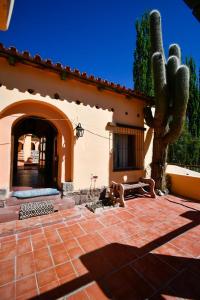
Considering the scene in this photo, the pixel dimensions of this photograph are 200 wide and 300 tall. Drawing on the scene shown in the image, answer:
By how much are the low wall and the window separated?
1828mm

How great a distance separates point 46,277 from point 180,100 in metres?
5.79

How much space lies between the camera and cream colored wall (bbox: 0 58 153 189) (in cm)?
417

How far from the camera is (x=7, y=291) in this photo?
208 centimetres

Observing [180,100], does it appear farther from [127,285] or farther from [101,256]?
[127,285]

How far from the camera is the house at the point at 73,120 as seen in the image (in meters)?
4.18

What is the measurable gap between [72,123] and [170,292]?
4.41m

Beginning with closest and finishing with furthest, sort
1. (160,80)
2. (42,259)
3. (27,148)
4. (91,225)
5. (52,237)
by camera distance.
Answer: (42,259)
(52,237)
(91,225)
(160,80)
(27,148)

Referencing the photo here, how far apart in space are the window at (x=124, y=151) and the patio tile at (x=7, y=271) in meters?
4.43

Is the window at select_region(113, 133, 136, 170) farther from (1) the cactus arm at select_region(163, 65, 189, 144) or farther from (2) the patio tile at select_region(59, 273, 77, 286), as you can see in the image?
(2) the patio tile at select_region(59, 273, 77, 286)

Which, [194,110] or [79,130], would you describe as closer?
[79,130]

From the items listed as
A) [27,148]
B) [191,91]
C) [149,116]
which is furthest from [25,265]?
[191,91]

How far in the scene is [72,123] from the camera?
505 cm

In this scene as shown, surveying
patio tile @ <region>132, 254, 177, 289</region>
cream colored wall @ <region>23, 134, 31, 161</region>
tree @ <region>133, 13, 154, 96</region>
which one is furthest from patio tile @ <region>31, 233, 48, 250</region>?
cream colored wall @ <region>23, 134, 31, 161</region>

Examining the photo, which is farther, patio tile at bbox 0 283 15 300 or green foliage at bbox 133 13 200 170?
green foliage at bbox 133 13 200 170
